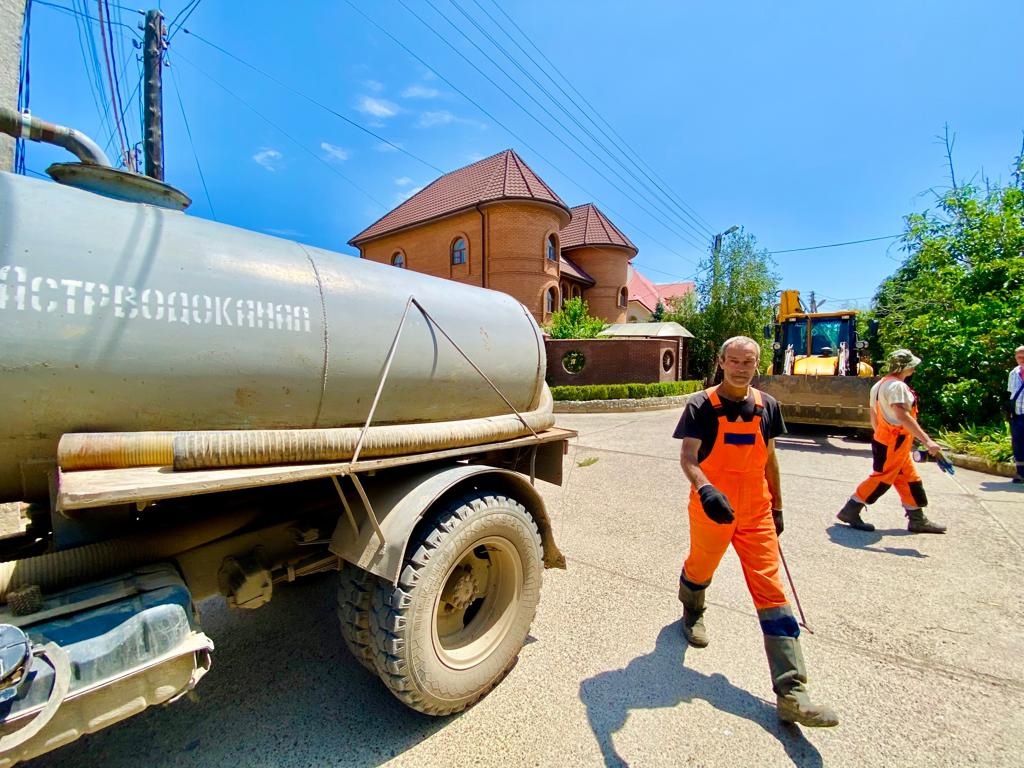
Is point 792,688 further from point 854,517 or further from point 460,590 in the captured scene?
point 854,517

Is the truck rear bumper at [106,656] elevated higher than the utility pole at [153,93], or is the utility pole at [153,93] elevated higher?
the utility pole at [153,93]

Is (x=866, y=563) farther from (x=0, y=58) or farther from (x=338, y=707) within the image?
(x=0, y=58)

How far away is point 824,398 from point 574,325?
12.2m

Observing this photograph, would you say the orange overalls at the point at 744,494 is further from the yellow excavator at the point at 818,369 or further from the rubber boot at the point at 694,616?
the yellow excavator at the point at 818,369

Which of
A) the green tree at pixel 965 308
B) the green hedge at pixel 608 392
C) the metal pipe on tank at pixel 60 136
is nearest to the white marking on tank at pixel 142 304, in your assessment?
the metal pipe on tank at pixel 60 136

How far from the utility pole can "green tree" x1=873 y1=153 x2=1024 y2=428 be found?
46.7 ft

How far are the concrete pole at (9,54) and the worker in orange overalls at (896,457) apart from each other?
8.54 m

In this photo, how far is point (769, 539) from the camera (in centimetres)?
244

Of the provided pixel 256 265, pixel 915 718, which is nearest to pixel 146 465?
pixel 256 265

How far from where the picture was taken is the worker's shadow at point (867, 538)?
4071mm

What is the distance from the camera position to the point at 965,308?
8742 millimetres

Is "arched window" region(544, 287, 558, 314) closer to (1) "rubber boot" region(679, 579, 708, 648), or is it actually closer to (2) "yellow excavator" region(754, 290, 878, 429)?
(2) "yellow excavator" region(754, 290, 878, 429)

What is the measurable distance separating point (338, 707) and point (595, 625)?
5.07 ft

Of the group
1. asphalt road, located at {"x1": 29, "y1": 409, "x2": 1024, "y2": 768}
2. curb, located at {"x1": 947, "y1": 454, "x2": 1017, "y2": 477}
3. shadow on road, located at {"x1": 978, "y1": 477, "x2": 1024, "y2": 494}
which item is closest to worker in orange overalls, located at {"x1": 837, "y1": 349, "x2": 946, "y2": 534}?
asphalt road, located at {"x1": 29, "y1": 409, "x2": 1024, "y2": 768}
